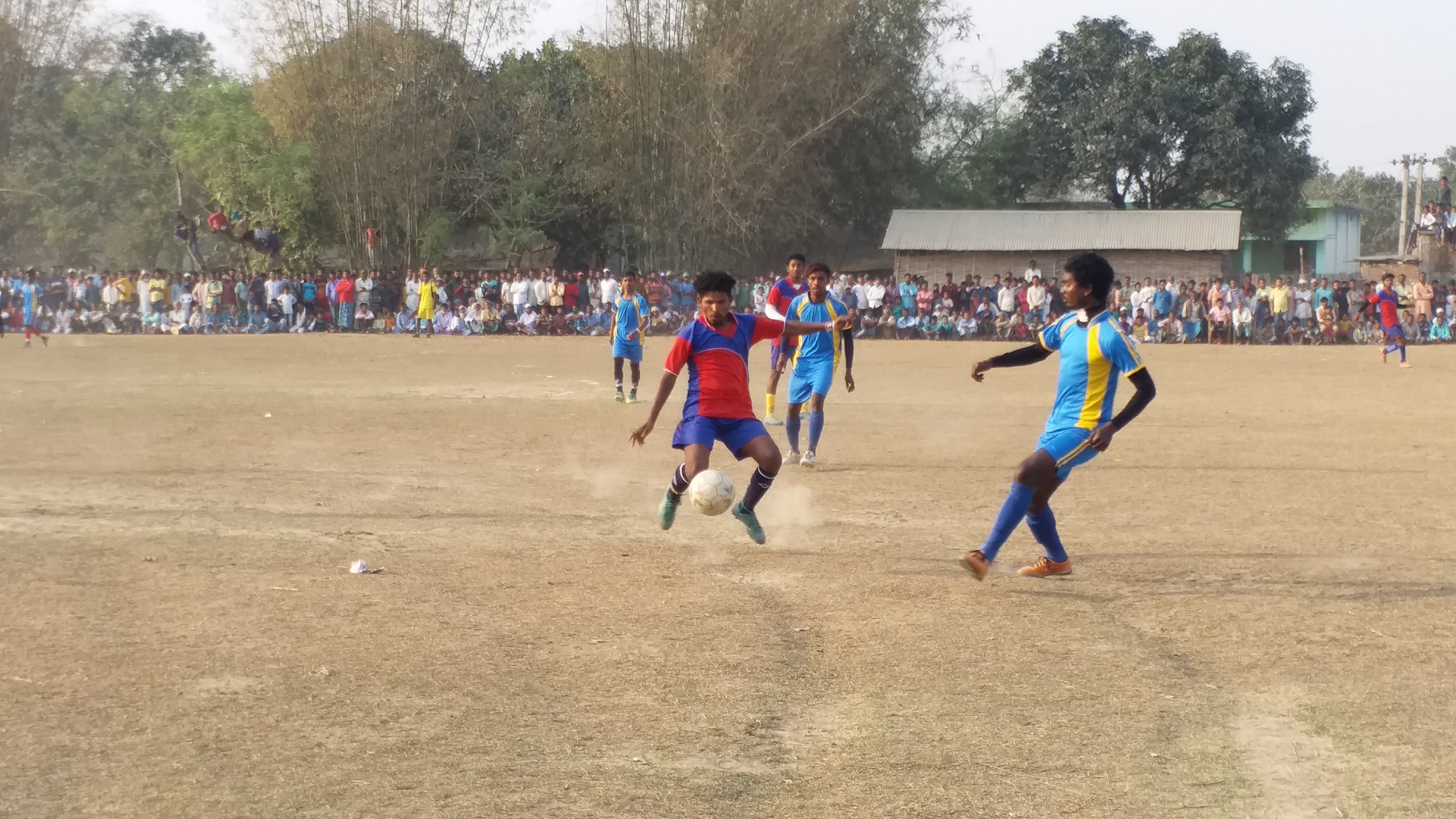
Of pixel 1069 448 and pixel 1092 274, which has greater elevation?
pixel 1092 274

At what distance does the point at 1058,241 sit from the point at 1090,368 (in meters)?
33.4

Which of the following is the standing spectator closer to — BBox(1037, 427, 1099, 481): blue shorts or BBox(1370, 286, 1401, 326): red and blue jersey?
BBox(1370, 286, 1401, 326): red and blue jersey

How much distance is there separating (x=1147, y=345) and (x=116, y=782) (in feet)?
97.2

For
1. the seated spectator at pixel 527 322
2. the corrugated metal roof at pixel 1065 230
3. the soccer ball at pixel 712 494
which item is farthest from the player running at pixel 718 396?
the corrugated metal roof at pixel 1065 230

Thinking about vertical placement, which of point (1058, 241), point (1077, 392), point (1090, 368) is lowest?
point (1077, 392)

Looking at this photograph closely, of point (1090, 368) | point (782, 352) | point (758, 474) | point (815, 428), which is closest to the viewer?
point (1090, 368)

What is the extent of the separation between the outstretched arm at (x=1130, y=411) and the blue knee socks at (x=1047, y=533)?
520 mm

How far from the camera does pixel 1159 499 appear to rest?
1027 centimetres

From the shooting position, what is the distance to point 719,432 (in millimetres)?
8195

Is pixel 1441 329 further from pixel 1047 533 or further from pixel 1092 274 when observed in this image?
pixel 1092 274

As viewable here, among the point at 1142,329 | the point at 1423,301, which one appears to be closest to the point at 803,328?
the point at 1142,329

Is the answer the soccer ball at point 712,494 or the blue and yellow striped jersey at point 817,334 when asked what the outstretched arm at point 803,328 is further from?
the blue and yellow striped jersey at point 817,334

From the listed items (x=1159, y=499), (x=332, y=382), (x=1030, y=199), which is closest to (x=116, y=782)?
(x=1159, y=499)

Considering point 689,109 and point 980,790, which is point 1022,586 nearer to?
point 980,790
